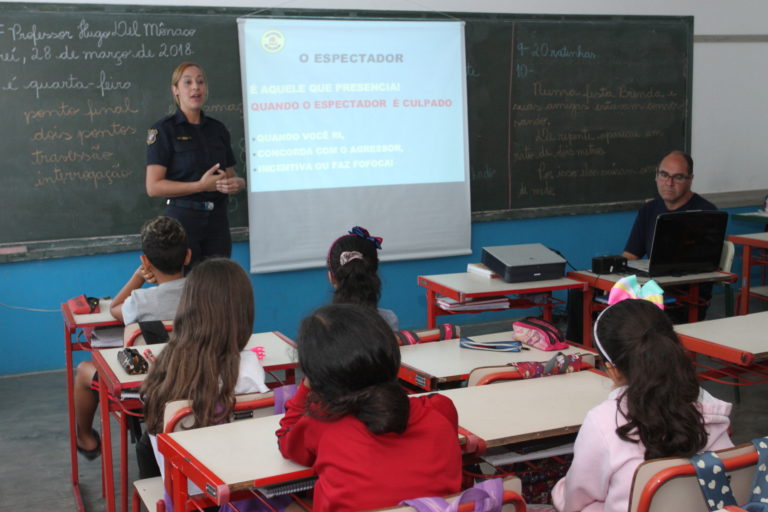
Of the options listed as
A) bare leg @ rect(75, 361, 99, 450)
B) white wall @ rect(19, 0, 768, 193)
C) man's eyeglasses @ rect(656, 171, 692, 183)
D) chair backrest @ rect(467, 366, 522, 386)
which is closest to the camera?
chair backrest @ rect(467, 366, 522, 386)

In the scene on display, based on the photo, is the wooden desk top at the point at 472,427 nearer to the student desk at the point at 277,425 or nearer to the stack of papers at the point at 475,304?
the student desk at the point at 277,425

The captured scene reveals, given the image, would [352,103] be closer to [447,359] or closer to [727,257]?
[727,257]

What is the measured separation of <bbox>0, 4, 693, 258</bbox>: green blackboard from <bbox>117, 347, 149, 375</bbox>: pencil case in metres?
2.42

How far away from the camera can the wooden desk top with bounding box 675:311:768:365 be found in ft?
9.38

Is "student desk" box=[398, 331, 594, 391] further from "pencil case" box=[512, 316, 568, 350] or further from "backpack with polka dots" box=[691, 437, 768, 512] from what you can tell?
"backpack with polka dots" box=[691, 437, 768, 512]

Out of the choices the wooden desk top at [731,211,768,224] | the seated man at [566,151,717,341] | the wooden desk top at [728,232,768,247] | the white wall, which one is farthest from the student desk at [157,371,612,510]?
the white wall

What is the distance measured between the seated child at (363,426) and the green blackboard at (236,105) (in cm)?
356

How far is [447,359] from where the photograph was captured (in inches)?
113

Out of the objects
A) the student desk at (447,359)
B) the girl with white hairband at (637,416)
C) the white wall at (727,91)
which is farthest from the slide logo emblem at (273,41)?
the girl with white hairband at (637,416)

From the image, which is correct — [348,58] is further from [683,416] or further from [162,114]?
[683,416]

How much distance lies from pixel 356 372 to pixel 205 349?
0.76 metres

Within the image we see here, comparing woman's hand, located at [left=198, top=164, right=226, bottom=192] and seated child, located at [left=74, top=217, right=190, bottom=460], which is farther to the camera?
woman's hand, located at [left=198, top=164, right=226, bottom=192]

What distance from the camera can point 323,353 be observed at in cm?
169

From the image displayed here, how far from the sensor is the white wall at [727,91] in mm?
6617
